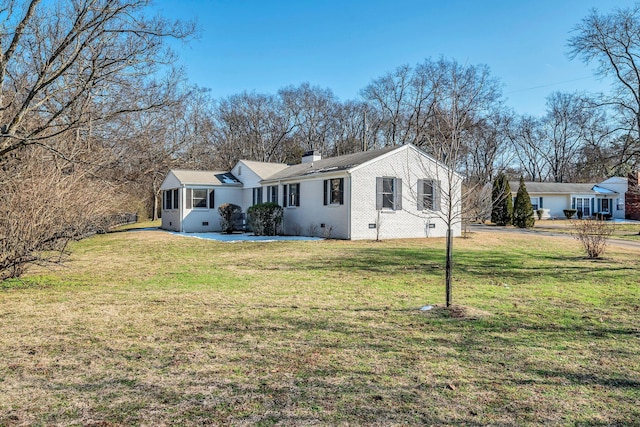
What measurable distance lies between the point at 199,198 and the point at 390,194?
10.7 m

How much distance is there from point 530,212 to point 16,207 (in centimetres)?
2830

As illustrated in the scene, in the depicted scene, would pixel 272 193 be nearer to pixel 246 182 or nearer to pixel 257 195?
pixel 257 195

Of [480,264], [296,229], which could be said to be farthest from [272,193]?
[480,264]

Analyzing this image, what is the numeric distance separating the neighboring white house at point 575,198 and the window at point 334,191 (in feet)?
83.1

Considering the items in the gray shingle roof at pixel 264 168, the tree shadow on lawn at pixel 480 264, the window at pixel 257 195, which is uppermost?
the gray shingle roof at pixel 264 168

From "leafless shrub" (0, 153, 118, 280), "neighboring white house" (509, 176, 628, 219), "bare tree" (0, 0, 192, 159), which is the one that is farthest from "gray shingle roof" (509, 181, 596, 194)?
"leafless shrub" (0, 153, 118, 280)

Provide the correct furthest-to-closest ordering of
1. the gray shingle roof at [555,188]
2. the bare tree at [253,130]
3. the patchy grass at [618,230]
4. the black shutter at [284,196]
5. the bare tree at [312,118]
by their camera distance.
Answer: the bare tree at [312,118], the bare tree at [253,130], the gray shingle roof at [555,188], the patchy grass at [618,230], the black shutter at [284,196]

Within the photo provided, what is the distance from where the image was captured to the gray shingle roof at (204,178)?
23.0 meters

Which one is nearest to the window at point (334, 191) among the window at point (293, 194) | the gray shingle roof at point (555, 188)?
the window at point (293, 194)

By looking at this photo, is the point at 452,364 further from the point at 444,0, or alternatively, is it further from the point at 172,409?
the point at 444,0

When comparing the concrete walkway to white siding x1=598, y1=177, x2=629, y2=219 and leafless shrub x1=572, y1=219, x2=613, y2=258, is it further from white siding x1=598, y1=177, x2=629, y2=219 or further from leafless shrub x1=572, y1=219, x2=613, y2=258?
white siding x1=598, y1=177, x2=629, y2=219

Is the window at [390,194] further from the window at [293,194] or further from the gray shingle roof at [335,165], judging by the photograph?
the window at [293,194]

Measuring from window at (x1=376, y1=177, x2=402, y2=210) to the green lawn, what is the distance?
8.75 meters

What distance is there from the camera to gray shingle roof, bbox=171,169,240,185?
2300 cm
